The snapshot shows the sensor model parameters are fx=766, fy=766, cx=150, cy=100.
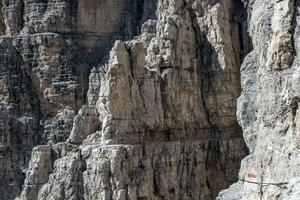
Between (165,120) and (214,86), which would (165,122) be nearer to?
(165,120)

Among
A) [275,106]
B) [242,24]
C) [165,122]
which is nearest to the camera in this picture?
[275,106]

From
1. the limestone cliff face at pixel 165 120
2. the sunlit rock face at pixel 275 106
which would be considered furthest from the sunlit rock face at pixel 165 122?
the sunlit rock face at pixel 275 106

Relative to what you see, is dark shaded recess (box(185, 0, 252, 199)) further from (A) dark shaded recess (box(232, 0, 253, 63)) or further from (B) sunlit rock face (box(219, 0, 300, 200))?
(B) sunlit rock face (box(219, 0, 300, 200))

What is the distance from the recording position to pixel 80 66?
154 feet

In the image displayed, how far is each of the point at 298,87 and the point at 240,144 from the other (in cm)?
1698

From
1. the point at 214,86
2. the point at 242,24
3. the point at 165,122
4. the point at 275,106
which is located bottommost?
the point at 275,106

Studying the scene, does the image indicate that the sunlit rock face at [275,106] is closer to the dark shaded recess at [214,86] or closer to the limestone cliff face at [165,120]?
the limestone cliff face at [165,120]

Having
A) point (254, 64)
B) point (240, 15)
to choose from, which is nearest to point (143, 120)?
point (240, 15)

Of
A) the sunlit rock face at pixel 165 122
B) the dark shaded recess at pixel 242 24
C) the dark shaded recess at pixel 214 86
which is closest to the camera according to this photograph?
the sunlit rock face at pixel 165 122

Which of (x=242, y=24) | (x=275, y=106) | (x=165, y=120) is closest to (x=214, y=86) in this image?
(x=165, y=120)

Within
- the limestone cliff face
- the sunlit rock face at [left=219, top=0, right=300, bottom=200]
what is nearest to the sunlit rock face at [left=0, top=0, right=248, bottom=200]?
the limestone cliff face

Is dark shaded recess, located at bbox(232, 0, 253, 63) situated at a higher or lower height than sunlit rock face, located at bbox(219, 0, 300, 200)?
higher

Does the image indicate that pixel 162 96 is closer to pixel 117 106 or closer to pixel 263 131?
pixel 117 106

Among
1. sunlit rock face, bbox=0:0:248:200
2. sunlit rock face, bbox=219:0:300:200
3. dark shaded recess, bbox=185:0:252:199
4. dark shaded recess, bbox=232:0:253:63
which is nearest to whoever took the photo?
sunlit rock face, bbox=219:0:300:200
